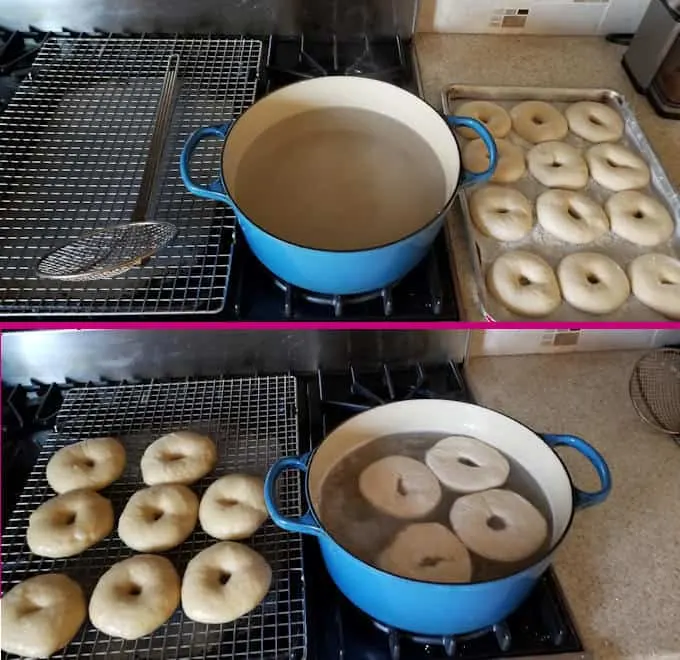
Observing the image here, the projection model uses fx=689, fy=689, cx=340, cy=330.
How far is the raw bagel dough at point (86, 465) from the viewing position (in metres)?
0.71

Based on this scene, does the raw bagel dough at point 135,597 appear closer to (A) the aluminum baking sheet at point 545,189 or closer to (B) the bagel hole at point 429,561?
(B) the bagel hole at point 429,561

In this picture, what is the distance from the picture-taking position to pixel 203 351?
2.62 feet

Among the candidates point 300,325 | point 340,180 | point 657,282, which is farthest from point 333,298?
point 657,282

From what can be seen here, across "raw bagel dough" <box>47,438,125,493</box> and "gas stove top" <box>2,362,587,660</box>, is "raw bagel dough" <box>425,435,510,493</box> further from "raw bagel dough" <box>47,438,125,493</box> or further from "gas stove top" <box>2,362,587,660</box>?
"raw bagel dough" <box>47,438,125,493</box>

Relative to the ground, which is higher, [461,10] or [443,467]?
[461,10]

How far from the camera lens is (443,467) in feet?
2.23

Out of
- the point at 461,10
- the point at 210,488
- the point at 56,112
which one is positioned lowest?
the point at 210,488

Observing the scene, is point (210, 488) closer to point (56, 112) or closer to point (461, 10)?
point (56, 112)

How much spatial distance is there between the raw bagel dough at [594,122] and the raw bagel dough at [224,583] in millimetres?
662

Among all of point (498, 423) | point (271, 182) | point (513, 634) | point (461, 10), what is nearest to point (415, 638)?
point (513, 634)

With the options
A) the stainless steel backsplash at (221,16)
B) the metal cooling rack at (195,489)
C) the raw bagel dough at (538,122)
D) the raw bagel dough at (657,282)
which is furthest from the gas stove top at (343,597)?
the stainless steel backsplash at (221,16)

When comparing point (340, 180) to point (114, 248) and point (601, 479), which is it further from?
point (601, 479)

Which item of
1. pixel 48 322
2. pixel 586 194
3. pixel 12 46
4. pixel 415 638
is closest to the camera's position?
pixel 415 638

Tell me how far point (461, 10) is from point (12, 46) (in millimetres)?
644
